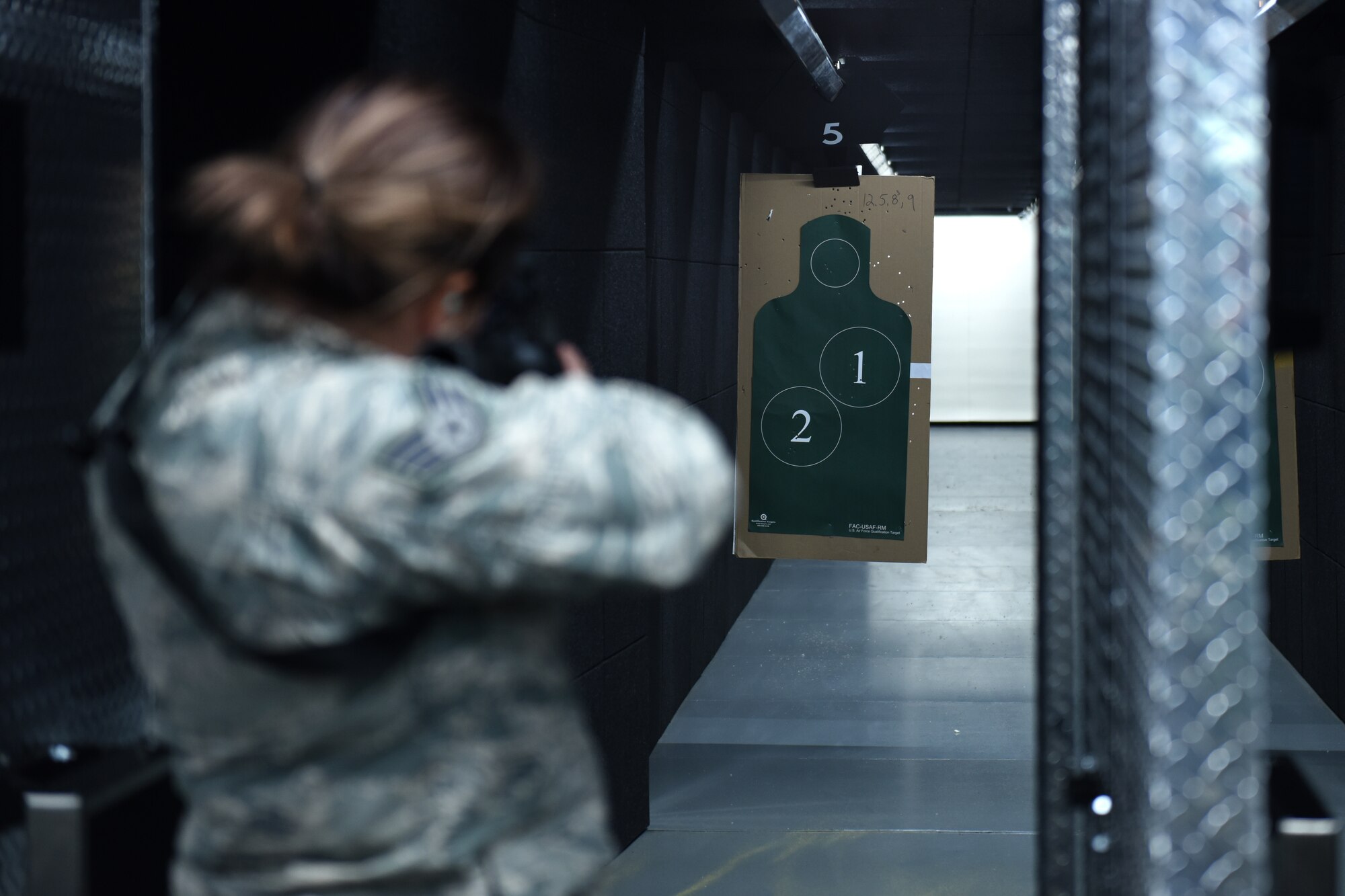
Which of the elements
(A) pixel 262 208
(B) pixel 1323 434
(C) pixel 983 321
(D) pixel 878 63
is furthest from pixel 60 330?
(C) pixel 983 321

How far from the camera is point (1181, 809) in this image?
1.01 meters

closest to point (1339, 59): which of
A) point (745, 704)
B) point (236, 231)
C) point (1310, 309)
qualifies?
point (745, 704)

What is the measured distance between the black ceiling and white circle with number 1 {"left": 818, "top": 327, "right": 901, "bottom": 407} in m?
0.79

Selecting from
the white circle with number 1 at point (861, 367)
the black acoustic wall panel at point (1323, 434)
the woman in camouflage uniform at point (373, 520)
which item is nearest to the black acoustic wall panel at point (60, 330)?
the woman in camouflage uniform at point (373, 520)

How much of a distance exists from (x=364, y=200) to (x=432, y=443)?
0.60 ft

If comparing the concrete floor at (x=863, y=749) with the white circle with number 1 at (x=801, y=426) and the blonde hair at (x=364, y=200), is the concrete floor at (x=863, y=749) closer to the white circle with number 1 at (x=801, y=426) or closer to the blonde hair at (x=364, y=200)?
the white circle with number 1 at (x=801, y=426)

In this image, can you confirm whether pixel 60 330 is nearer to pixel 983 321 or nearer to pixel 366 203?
pixel 366 203

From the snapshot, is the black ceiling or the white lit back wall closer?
the black ceiling

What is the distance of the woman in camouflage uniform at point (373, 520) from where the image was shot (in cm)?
89

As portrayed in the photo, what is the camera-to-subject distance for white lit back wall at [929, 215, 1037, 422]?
52.4ft

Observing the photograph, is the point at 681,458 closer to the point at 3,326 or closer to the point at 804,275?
the point at 3,326

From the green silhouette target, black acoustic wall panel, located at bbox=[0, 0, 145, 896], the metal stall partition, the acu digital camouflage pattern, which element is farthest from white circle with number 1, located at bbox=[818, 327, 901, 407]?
the acu digital camouflage pattern

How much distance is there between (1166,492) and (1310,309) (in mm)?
719

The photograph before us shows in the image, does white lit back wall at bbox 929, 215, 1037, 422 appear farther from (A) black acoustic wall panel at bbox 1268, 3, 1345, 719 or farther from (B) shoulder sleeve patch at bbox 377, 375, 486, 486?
(B) shoulder sleeve patch at bbox 377, 375, 486, 486
